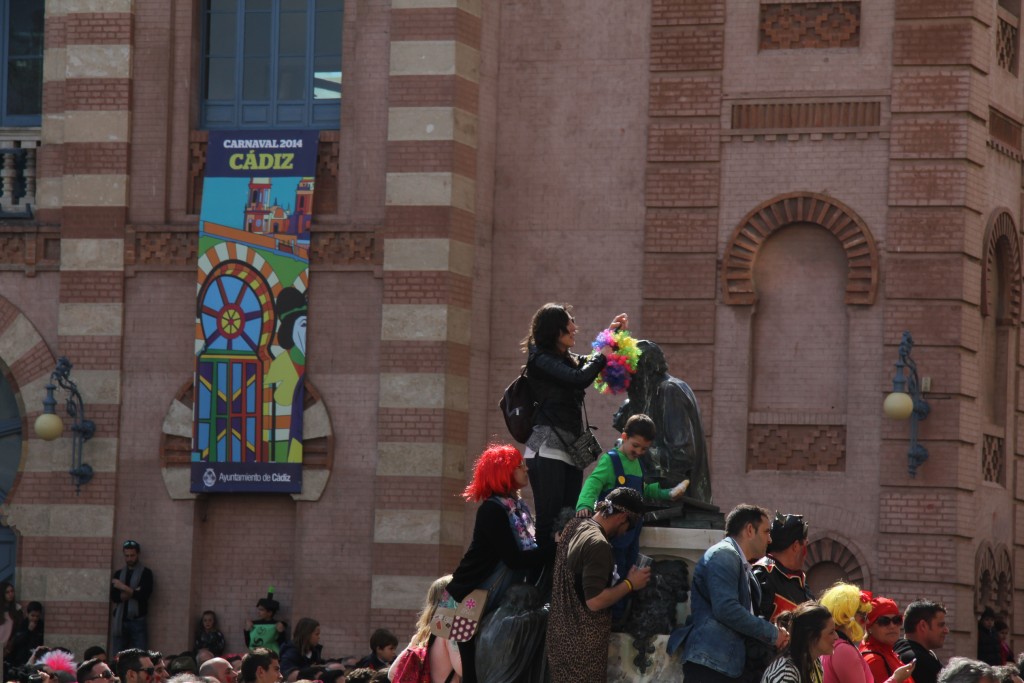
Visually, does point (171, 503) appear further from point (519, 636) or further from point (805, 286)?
point (519, 636)

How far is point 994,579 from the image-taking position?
23.3m

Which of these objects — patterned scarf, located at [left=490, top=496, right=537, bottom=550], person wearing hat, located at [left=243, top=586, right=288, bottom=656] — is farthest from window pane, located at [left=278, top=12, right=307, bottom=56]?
patterned scarf, located at [left=490, top=496, right=537, bottom=550]

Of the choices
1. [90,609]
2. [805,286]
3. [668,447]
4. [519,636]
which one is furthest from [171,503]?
[519,636]

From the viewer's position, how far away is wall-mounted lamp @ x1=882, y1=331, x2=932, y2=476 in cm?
2227

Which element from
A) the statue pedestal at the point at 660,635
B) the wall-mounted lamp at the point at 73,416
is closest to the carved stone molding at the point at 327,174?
the wall-mounted lamp at the point at 73,416

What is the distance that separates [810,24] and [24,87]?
9946mm

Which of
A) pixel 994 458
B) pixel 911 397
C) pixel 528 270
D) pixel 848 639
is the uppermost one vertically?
pixel 528 270

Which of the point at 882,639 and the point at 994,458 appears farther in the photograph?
the point at 994,458

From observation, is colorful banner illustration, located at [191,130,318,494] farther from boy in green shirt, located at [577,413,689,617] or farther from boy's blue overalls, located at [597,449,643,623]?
boy's blue overalls, located at [597,449,643,623]

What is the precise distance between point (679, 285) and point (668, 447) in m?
8.48

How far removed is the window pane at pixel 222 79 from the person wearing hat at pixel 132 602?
5.59 metres

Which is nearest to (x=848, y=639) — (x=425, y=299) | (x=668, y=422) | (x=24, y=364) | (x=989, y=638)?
(x=668, y=422)

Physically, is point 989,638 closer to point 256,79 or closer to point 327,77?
point 327,77

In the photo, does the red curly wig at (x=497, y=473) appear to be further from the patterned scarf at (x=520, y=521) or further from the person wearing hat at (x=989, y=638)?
the person wearing hat at (x=989, y=638)
